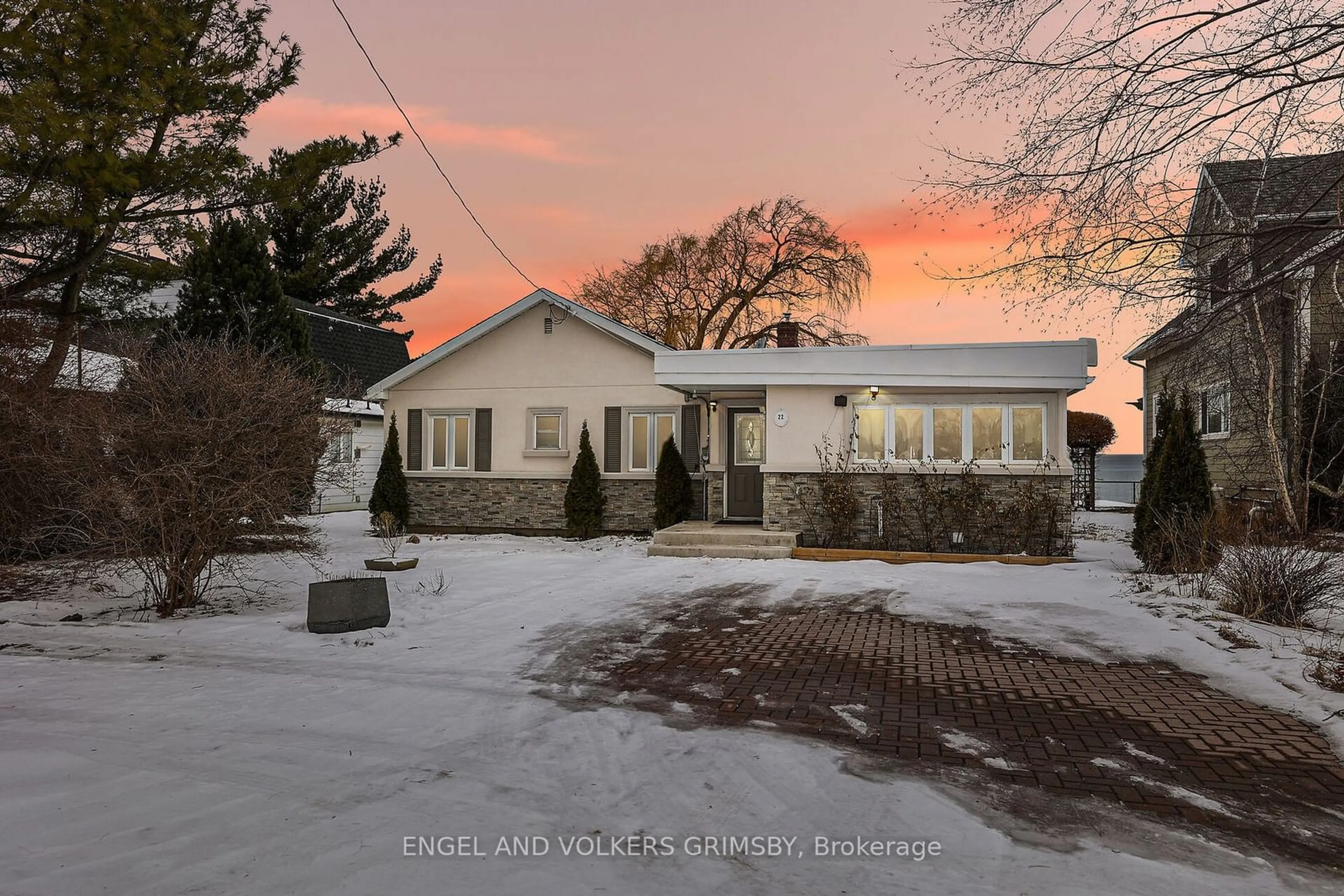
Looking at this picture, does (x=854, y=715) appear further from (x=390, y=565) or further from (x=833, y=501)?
(x=833, y=501)

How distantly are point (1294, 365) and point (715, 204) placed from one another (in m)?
20.3

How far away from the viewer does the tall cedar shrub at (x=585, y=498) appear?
1634 cm

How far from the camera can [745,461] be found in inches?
637

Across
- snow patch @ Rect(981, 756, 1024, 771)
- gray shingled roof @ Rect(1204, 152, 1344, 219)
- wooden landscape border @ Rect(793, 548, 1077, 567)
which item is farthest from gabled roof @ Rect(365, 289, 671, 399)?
snow patch @ Rect(981, 756, 1024, 771)

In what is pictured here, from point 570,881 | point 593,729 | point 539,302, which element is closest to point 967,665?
point 593,729

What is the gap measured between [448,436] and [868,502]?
32.5 ft

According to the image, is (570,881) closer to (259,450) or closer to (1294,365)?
(259,450)

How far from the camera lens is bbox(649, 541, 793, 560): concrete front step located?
13133mm

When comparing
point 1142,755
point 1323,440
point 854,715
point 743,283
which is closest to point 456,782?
point 854,715

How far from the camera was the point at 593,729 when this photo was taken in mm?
4902

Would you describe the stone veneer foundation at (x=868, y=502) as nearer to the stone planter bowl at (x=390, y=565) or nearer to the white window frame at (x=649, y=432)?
the white window frame at (x=649, y=432)

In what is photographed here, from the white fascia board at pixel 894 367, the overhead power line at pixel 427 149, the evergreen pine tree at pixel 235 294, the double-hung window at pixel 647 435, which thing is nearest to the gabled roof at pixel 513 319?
the overhead power line at pixel 427 149

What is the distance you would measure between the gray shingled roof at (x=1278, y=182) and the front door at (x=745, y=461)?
9.16 metres

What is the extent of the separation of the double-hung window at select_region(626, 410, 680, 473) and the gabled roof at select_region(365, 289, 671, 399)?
4.62 ft
